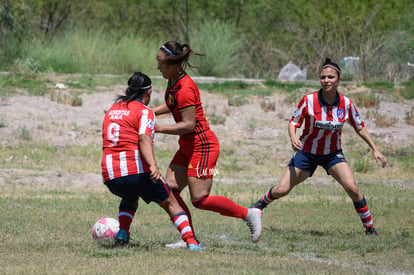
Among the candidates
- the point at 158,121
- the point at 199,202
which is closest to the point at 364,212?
the point at 199,202

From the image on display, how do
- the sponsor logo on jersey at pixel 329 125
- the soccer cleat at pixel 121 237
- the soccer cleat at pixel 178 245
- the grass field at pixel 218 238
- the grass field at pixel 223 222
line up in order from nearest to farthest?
the grass field at pixel 218 238
the grass field at pixel 223 222
the soccer cleat at pixel 121 237
the soccer cleat at pixel 178 245
the sponsor logo on jersey at pixel 329 125

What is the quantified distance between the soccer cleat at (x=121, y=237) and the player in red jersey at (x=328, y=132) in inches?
92.4

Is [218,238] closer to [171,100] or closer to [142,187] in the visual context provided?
[142,187]

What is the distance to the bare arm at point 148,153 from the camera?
23.8 feet

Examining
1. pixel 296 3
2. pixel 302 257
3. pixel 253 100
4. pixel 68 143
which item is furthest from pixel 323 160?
pixel 296 3

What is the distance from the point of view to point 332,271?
6836mm

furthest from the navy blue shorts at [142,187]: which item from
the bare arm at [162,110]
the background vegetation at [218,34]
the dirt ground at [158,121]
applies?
the background vegetation at [218,34]

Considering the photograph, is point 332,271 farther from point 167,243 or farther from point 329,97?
point 329,97

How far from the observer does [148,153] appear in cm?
728

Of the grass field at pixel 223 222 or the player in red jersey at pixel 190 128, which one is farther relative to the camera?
the player in red jersey at pixel 190 128

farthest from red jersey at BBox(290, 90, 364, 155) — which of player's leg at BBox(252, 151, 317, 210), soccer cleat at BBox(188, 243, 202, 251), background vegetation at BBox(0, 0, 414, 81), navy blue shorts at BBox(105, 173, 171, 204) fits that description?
background vegetation at BBox(0, 0, 414, 81)

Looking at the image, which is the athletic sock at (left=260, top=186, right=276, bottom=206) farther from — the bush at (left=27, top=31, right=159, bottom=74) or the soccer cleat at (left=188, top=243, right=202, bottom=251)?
the bush at (left=27, top=31, right=159, bottom=74)

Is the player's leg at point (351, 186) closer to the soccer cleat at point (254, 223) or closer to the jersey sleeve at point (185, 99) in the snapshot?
the soccer cleat at point (254, 223)

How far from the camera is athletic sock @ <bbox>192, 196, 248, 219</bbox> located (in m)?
7.75
